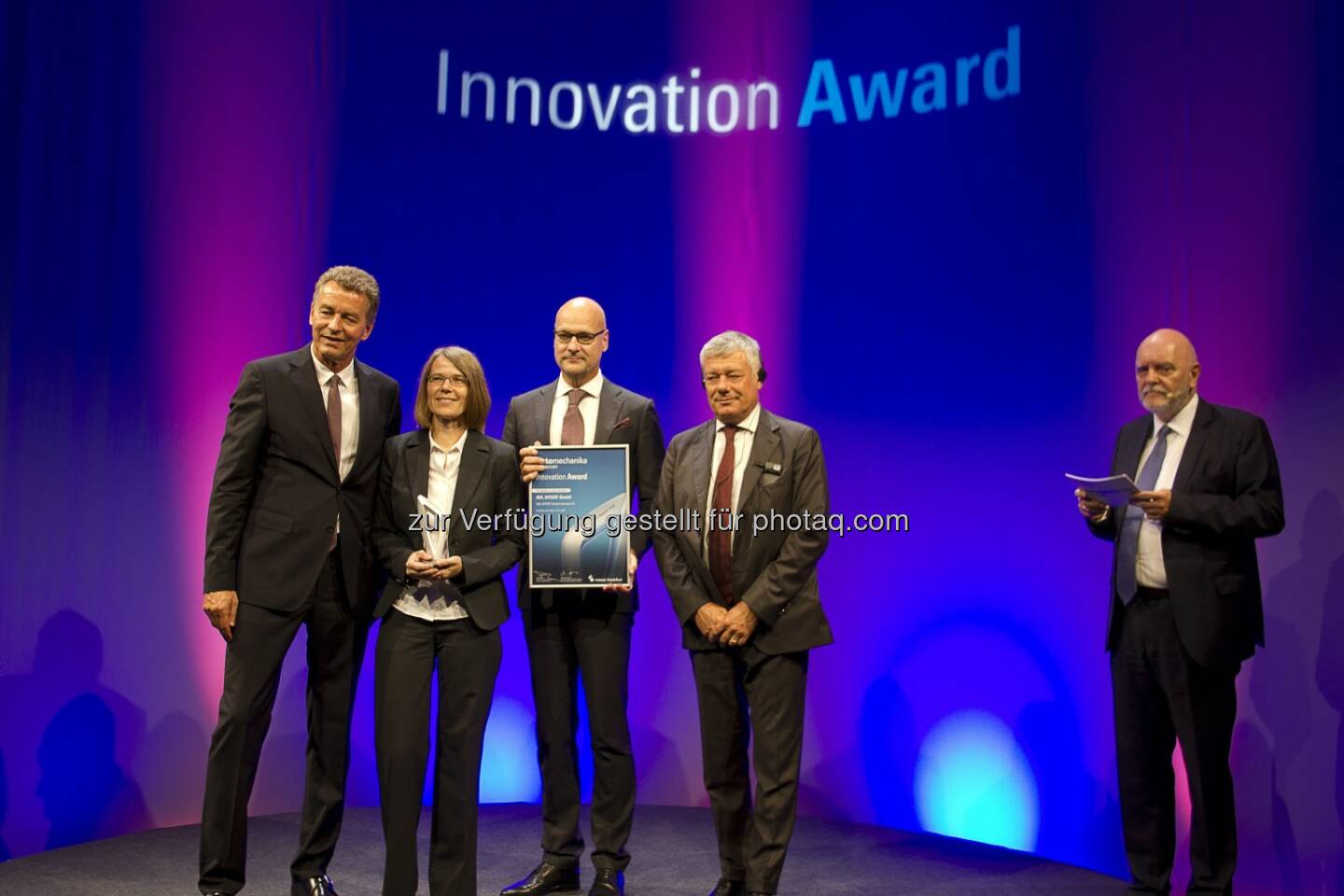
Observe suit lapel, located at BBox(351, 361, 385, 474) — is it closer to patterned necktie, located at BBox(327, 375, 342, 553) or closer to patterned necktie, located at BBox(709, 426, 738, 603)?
patterned necktie, located at BBox(327, 375, 342, 553)

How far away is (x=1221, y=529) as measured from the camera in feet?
12.3

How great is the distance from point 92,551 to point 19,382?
2.43ft

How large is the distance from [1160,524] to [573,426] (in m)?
2.02

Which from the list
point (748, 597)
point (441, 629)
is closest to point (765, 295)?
point (748, 597)

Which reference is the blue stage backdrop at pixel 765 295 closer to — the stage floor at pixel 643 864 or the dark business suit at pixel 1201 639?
the stage floor at pixel 643 864

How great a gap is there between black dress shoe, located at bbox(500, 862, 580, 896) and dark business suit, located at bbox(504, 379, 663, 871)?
27mm

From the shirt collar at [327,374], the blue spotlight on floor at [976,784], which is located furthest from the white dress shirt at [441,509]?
the blue spotlight on floor at [976,784]

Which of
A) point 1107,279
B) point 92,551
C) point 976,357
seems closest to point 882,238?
point 976,357

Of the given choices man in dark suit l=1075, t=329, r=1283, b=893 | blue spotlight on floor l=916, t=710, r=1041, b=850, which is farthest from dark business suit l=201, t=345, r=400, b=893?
blue spotlight on floor l=916, t=710, r=1041, b=850

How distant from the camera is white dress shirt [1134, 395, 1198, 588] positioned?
154 inches

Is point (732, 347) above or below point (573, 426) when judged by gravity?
above

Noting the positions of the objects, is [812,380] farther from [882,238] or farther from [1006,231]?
[1006,231]

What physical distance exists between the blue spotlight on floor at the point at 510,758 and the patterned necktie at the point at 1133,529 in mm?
2946

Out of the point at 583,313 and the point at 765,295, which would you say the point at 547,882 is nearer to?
the point at 583,313
